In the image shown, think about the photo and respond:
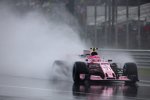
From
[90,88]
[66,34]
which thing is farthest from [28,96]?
[66,34]

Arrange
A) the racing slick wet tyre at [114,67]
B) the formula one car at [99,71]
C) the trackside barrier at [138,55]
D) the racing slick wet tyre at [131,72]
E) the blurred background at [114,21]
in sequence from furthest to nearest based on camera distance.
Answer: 1. the blurred background at [114,21]
2. the trackside barrier at [138,55]
3. the racing slick wet tyre at [131,72]
4. the racing slick wet tyre at [114,67]
5. the formula one car at [99,71]

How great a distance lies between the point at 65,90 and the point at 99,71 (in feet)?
7.89

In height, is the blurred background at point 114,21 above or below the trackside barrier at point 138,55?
above

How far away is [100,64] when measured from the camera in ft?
63.6

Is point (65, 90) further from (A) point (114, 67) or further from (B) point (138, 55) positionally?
(B) point (138, 55)

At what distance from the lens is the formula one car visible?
18.9m

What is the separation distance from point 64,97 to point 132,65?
16.6 feet

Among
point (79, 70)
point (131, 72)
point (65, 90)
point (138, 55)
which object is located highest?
point (138, 55)

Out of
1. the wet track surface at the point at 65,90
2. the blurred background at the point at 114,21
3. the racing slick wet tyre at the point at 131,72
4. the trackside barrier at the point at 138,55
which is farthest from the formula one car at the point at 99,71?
the blurred background at the point at 114,21

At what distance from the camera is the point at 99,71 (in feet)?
63.0

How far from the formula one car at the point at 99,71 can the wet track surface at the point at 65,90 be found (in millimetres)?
264

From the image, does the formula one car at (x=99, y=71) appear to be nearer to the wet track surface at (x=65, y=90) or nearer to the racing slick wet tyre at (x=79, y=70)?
the racing slick wet tyre at (x=79, y=70)

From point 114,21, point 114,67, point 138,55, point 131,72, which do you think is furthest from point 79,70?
point 114,21

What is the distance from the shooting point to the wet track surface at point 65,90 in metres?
15.4
